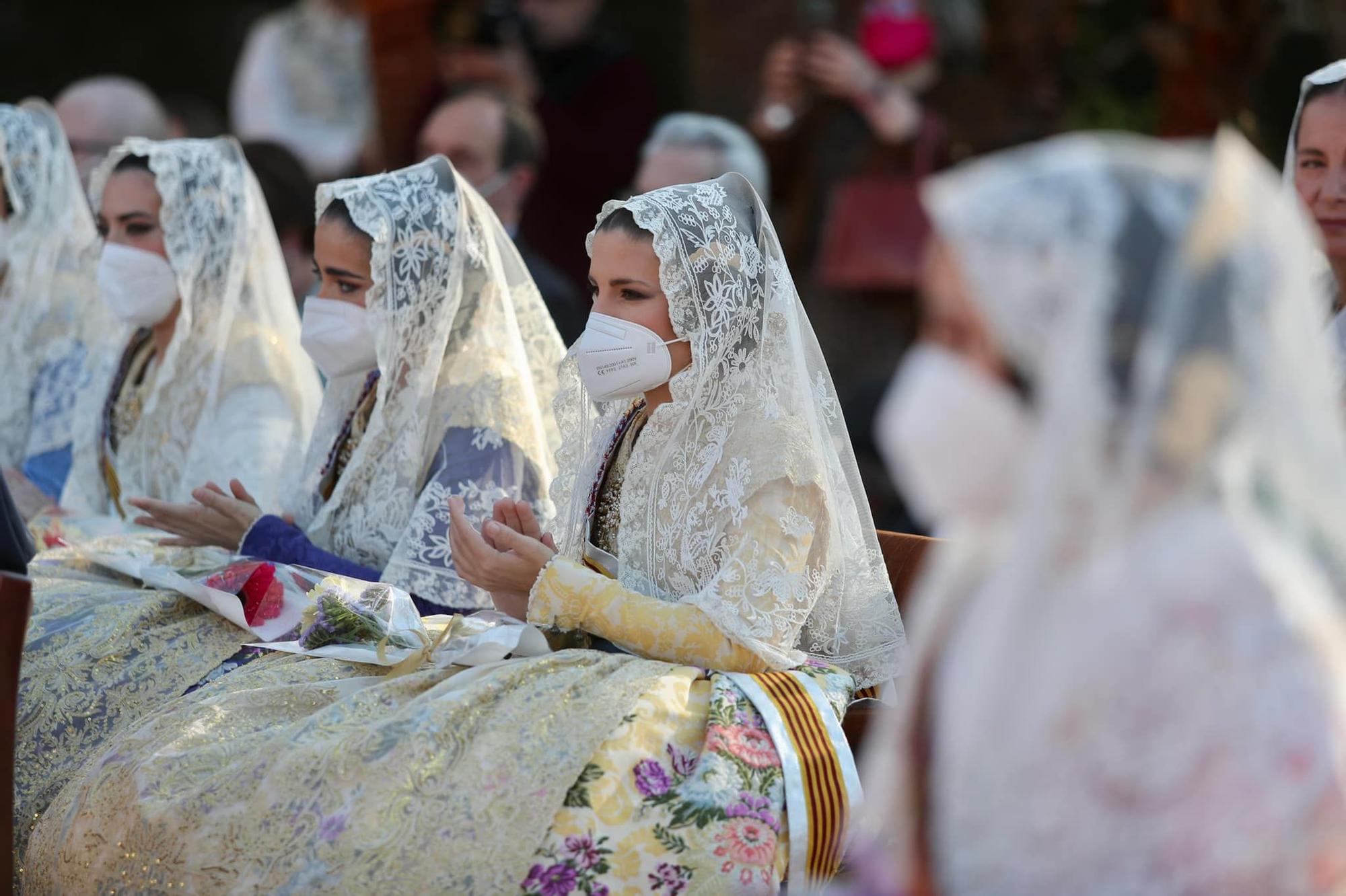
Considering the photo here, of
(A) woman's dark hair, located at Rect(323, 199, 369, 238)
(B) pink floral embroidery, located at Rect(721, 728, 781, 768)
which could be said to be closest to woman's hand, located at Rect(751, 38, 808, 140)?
(A) woman's dark hair, located at Rect(323, 199, 369, 238)

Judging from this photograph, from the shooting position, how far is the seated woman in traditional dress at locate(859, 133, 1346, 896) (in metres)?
1.72

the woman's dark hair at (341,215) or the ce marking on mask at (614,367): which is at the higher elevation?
the woman's dark hair at (341,215)

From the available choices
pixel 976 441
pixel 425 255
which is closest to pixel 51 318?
pixel 425 255

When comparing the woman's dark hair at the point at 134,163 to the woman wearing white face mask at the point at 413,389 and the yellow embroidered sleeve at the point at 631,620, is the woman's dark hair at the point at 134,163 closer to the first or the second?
the woman wearing white face mask at the point at 413,389

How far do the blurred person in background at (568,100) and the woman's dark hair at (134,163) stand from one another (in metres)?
2.22

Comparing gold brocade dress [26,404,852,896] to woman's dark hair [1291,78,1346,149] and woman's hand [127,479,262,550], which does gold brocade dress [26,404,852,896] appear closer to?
woman's hand [127,479,262,550]

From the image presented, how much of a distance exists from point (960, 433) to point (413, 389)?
2.31 metres

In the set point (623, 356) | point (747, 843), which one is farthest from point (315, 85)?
point (747, 843)

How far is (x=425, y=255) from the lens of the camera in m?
3.93

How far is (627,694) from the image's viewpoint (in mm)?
2914

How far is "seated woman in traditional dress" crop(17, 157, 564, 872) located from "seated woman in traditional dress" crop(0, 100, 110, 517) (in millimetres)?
1146

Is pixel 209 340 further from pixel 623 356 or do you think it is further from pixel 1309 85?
pixel 1309 85

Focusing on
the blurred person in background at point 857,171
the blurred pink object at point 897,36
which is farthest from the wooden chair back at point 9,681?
the blurred pink object at point 897,36

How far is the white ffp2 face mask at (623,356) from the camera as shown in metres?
3.29
